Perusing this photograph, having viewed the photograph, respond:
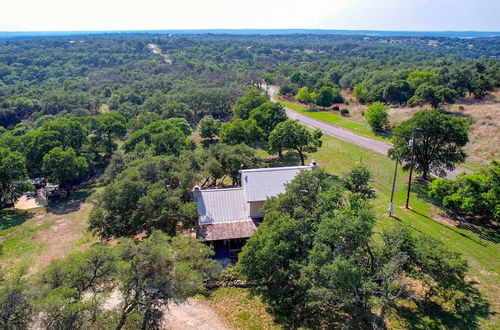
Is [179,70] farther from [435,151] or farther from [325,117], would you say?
[435,151]

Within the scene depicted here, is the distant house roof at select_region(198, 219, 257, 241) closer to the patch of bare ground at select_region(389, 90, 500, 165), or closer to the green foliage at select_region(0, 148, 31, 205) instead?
the green foliage at select_region(0, 148, 31, 205)

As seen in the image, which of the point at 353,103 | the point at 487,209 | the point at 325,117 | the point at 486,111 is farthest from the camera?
the point at 353,103

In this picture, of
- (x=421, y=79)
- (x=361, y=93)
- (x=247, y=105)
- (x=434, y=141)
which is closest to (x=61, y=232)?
(x=247, y=105)

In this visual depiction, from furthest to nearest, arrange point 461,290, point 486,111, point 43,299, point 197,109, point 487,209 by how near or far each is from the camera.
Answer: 1. point 197,109
2. point 486,111
3. point 487,209
4. point 461,290
5. point 43,299

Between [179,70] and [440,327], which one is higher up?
[179,70]

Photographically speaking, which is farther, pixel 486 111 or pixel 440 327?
pixel 486 111

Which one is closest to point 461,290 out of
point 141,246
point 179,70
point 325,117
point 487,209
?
point 487,209

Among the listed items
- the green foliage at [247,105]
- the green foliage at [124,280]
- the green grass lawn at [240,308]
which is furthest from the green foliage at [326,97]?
the green foliage at [124,280]
